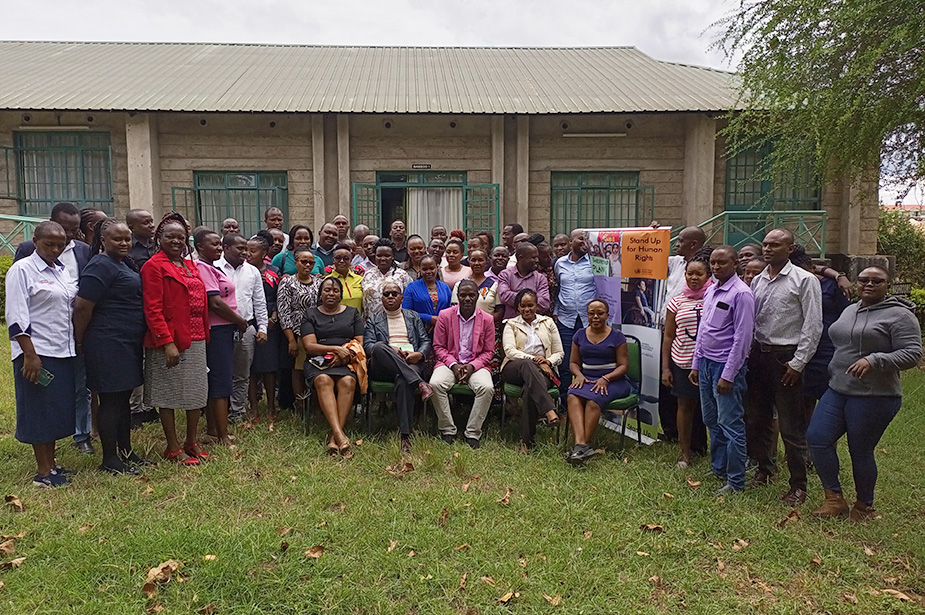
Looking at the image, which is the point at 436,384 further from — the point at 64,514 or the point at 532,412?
the point at 64,514

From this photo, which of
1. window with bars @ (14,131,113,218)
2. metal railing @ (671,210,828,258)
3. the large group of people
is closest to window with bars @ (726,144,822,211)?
A: metal railing @ (671,210,828,258)

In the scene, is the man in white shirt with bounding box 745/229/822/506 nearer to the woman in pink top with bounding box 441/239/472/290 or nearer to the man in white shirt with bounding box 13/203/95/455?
the woman in pink top with bounding box 441/239/472/290

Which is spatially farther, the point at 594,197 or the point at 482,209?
the point at 594,197

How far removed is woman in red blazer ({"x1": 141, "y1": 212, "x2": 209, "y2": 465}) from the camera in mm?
4645

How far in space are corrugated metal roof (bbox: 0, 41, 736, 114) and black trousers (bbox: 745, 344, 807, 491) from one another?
904cm

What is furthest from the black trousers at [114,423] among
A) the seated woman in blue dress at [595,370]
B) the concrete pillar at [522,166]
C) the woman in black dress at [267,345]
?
the concrete pillar at [522,166]

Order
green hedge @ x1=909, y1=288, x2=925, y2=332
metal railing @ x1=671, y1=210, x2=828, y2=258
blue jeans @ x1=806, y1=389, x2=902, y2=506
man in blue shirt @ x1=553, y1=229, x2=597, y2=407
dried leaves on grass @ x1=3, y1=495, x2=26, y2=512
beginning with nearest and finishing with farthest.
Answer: blue jeans @ x1=806, y1=389, x2=902, y2=506
dried leaves on grass @ x1=3, y1=495, x2=26, y2=512
man in blue shirt @ x1=553, y1=229, x2=597, y2=407
green hedge @ x1=909, y1=288, x2=925, y2=332
metal railing @ x1=671, y1=210, x2=828, y2=258

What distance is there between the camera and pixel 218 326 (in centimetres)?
534

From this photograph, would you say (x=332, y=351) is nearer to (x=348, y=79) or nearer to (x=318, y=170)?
(x=318, y=170)

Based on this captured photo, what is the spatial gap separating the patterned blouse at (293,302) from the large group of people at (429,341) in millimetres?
15

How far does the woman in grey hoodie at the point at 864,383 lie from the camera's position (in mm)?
3928

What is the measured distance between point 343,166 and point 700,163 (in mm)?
7529

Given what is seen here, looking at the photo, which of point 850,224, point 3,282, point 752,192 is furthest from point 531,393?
point 850,224

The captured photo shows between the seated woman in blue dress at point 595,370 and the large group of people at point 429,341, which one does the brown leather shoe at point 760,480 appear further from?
the seated woman in blue dress at point 595,370
